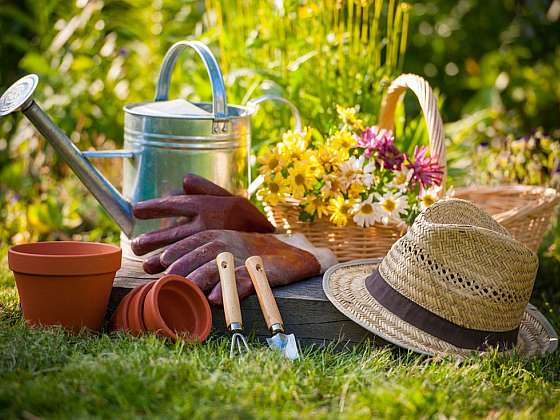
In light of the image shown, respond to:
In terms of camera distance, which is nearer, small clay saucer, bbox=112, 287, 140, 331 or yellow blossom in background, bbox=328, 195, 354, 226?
small clay saucer, bbox=112, 287, 140, 331

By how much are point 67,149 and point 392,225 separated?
1136mm

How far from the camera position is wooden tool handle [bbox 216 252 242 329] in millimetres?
2299

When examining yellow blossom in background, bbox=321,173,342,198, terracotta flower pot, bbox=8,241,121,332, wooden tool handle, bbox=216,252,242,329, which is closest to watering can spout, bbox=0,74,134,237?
terracotta flower pot, bbox=8,241,121,332

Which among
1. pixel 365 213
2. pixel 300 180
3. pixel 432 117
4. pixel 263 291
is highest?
pixel 432 117

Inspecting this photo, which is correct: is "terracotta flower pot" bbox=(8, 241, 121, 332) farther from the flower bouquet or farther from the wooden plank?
the flower bouquet

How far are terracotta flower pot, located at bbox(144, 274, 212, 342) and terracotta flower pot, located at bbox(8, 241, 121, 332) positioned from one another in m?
0.15

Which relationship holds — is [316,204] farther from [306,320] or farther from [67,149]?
[67,149]

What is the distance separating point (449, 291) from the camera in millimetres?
2223

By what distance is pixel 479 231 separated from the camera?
2205mm

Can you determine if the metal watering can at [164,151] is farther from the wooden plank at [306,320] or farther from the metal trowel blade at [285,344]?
the metal trowel blade at [285,344]

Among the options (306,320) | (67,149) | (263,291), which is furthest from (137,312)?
(67,149)

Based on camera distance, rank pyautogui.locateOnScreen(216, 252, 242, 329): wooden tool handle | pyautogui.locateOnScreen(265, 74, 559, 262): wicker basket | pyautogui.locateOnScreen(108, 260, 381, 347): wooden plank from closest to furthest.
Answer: pyautogui.locateOnScreen(216, 252, 242, 329): wooden tool handle, pyautogui.locateOnScreen(108, 260, 381, 347): wooden plank, pyautogui.locateOnScreen(265, 74, 559, 262): wicker basket

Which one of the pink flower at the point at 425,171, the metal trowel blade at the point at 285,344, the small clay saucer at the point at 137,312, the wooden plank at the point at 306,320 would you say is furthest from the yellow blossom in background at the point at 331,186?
the small clay saucer at the point at 137,312

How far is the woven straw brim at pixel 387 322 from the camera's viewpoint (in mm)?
2248
